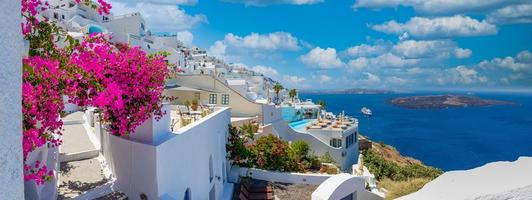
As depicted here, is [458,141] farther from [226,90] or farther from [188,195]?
[188,195]

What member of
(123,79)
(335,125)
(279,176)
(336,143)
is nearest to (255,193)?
(279,176)

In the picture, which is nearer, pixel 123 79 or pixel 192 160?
pixel 123 79

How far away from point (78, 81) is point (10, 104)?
3.88 m

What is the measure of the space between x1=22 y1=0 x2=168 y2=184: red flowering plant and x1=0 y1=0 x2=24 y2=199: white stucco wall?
63.3 inches

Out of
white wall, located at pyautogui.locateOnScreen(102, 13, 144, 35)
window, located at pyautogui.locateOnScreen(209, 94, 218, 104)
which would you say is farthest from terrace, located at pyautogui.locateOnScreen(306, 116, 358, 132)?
white wall, located at pyautogui.locateOnScreen(102, 13, 144, 35)

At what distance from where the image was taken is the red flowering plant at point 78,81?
5082 mm

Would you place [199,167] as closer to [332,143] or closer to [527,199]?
[527,199]

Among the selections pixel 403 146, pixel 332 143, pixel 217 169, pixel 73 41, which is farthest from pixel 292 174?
pixel 403 146

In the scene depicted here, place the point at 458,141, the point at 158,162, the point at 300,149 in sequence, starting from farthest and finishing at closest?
the point at 458,141
the point at 300,149
the point at 158,162

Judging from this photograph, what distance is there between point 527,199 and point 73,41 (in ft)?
20.3

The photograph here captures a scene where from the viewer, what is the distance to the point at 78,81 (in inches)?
252

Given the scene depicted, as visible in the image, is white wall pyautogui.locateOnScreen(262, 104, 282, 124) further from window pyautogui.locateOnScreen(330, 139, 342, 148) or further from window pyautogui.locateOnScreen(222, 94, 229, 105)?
window pyautogui.locateOnScreen(330, 139, 342, 148)

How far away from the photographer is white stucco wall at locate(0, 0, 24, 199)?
2621 millimetres

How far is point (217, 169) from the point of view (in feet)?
48.6
